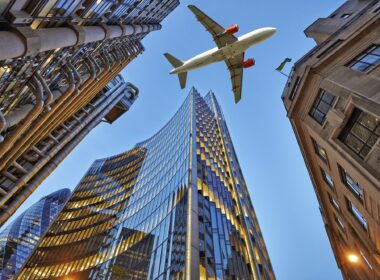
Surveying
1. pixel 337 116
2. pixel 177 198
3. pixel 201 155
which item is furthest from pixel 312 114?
pixel 201 155

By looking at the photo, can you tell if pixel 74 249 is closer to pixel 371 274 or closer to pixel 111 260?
pixel 111 260

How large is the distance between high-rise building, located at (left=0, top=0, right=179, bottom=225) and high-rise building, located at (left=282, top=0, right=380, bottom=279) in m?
18.3

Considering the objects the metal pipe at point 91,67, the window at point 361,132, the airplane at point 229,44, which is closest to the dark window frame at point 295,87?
the window at point 361,132

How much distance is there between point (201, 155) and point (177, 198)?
11.8 meters

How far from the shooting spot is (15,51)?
340 inches

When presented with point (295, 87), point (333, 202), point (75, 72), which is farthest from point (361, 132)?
point (75, 72)

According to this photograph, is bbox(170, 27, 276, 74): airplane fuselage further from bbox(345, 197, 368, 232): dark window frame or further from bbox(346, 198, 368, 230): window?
bbox(346, 198, 368, 230): window

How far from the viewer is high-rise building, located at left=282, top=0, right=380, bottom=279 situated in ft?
44.9

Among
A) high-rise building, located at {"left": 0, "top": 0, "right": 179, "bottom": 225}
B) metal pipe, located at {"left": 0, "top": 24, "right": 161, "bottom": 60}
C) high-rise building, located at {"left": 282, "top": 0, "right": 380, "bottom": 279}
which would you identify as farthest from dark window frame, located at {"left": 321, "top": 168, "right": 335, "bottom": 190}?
high-rise building, located at {"left": 0, "top": 0, "right": 179, "bottom": 225}

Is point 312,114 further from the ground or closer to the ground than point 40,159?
further from the ground

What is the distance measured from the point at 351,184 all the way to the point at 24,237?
261 ft

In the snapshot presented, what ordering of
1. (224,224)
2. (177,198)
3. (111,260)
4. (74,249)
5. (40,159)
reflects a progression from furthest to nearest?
(74,249), (111,260), (177,198), (224,224), (40,159)

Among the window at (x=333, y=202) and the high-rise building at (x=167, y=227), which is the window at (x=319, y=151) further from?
the high-rise building at (x=167, y=227)

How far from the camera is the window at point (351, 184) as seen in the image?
16181mm
